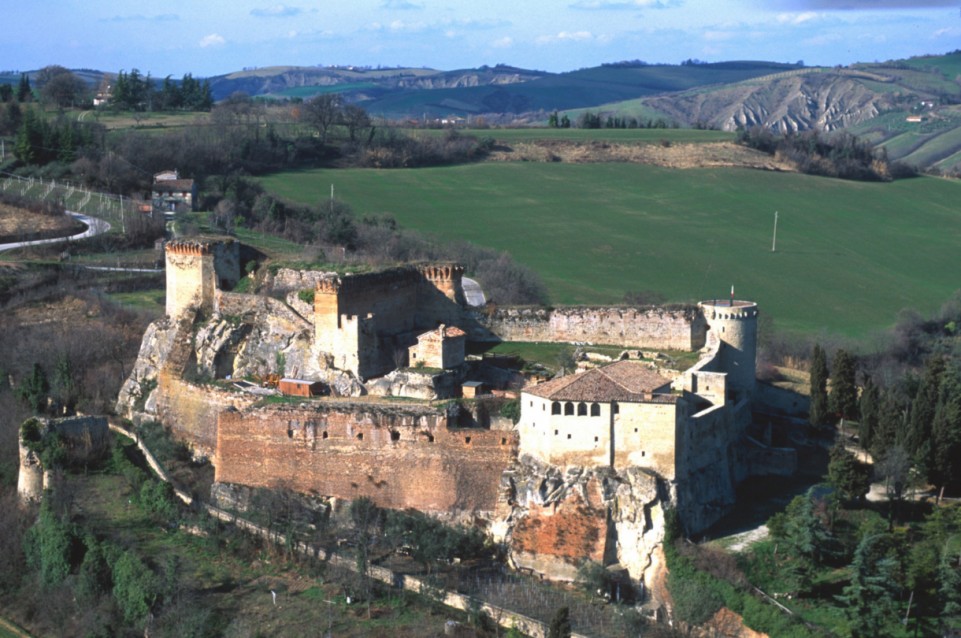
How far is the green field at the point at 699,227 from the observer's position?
60.9 metres

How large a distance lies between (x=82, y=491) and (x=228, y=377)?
4.95m

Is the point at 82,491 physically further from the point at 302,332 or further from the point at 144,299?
the point at 144,299

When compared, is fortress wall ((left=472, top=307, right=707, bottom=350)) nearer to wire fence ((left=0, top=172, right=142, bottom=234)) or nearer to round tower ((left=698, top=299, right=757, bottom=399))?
round tower ((left=698, top=299, right=757, bottom=399))

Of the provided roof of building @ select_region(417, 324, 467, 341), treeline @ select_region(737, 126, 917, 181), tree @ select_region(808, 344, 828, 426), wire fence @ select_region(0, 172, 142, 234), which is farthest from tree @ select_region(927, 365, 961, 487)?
treeline @ select_region(737, 126, 917, 181)

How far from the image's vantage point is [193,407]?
3772 cm

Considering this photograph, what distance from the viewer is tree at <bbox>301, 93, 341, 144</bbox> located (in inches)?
3453

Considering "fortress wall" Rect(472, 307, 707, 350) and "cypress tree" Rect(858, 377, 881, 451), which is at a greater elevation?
"fortress wall" Rect(472, 307, 707, 350)

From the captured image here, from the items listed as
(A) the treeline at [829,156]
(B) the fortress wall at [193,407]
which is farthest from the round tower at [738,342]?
(A) the treeline at [829,156]

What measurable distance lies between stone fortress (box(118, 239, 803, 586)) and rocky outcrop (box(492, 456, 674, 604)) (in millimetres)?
31

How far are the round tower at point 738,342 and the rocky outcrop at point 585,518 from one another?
23.0 ft

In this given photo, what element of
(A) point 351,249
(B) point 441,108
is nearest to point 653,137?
(A) point 351,249

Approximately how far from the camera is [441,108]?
19775 cm

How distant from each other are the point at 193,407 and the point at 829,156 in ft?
203

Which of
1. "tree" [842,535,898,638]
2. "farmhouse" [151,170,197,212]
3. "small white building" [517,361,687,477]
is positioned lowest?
"tree" [842,535,898,638]
